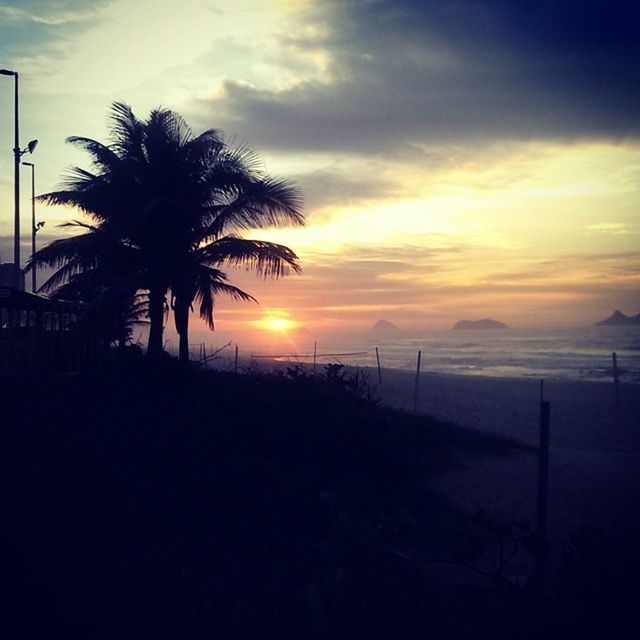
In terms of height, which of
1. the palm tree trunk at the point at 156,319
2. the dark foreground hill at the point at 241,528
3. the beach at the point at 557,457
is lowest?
the beach at the point at 557,457

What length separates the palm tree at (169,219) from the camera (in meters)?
16.8

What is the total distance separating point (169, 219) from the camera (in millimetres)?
16453

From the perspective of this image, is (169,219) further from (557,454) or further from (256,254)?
(557,454)

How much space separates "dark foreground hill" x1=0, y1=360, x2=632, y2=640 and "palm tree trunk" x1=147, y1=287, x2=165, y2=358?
5.65 m

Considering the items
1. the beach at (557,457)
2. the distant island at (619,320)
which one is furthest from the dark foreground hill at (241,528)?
the distant island at (619,320)

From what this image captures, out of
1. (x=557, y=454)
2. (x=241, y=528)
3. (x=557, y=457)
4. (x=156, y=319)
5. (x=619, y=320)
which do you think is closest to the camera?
(x=241, y=528)

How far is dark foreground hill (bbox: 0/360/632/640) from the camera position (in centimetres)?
498

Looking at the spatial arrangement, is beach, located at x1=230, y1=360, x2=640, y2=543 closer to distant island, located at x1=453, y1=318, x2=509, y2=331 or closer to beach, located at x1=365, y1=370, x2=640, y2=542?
beach, located at x1=365, y1=370, x2=640, y2=542

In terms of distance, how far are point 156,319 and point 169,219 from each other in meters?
3.20

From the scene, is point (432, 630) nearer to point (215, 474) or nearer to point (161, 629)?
point (161, 629)

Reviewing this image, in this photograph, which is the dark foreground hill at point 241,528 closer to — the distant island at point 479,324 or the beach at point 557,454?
the beach at point 557,454

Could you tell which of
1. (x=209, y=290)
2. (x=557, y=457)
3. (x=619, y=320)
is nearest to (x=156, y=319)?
(x=209, y=290)

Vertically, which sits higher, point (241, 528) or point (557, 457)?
point (241, 528)

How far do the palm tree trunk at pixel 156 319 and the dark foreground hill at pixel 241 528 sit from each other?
5.65m
